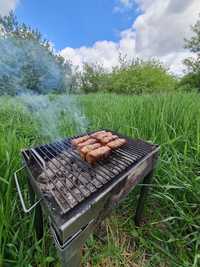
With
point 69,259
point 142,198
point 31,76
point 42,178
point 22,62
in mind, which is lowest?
point 142,198

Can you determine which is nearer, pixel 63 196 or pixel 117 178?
pixel 63 196

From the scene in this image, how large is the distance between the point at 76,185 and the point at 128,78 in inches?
393

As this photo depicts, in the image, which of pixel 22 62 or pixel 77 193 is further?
pixel 22 62

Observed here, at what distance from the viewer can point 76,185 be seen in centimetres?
76

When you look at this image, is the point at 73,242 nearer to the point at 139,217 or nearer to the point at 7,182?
the point at 7,182

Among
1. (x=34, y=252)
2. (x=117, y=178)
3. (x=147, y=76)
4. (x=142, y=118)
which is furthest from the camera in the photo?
(x=147, y=76)

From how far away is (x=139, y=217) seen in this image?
1269mm

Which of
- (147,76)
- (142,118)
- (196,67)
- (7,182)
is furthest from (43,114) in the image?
(196,67)

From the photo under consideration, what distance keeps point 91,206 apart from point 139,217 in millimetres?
794

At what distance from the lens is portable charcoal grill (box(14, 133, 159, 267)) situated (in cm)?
59

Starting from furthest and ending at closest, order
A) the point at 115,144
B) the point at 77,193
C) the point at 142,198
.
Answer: the point at 142,198, the point at 115,144, the point at 77,193

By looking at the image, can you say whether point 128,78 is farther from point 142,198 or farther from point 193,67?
point 142,198

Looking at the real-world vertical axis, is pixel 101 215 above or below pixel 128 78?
below

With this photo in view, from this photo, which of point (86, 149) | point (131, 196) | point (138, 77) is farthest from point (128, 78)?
point (86, 149)
